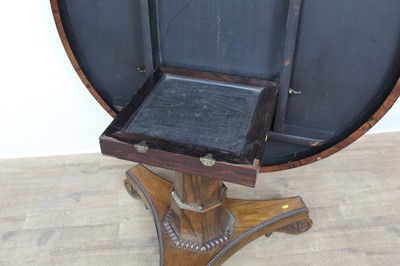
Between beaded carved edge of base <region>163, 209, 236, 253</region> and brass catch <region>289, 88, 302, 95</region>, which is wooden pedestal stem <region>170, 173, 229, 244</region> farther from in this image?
brass catch <region>289, 88, 302, 95</region>

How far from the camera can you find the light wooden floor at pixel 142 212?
5.17 ft

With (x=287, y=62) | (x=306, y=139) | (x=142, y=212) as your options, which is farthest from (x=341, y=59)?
(x=142, y=212)

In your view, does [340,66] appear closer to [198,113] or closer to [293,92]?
[293,92]

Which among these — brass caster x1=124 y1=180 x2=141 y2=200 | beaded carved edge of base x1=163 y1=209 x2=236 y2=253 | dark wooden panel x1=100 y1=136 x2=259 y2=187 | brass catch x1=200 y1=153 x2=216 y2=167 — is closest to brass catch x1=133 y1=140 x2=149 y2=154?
dark wooden panel x1=100 y1=136 x2=259 y2=187

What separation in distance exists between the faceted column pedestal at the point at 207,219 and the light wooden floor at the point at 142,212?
102 mm

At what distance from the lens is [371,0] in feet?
3.44

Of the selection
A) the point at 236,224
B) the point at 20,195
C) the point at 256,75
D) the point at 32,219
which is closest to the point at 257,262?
the point at 236,224

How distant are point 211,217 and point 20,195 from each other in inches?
35.4

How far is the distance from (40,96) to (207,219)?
94 centimetres

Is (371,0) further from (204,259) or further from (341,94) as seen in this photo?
(204,259)

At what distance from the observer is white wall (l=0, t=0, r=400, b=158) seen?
5.32ft

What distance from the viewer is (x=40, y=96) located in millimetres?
1841

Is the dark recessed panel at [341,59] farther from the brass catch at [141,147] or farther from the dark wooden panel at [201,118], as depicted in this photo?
the brass catch at [141,147]

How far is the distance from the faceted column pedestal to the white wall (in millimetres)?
460
